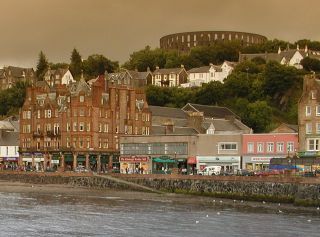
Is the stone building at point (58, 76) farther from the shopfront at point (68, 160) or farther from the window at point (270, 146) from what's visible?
the window at point (270, 146)

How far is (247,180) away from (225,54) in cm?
11388

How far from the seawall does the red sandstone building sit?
44.7 ft

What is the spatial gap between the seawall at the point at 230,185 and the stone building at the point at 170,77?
73.8m

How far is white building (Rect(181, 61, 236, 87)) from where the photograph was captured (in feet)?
544

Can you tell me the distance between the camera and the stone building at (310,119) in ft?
290

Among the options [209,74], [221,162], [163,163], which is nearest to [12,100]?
[209,74]

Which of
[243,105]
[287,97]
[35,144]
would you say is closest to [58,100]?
[35,144]

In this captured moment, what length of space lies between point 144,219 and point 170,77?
116 m

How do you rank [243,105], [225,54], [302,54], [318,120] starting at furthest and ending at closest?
[225,54] → [302,54] → [243,105] → [318,120]

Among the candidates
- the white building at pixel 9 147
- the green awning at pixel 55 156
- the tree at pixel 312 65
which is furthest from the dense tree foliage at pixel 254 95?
the green awning at pixel 55 156

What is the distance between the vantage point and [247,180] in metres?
74.2

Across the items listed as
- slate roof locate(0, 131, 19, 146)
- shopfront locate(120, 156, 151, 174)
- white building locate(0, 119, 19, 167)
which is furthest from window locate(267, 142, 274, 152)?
slate roof locate(0, 131, 19, 146)

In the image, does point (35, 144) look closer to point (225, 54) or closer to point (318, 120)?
point (318, 120)

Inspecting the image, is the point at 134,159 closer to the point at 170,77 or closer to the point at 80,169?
the point at 80,169
